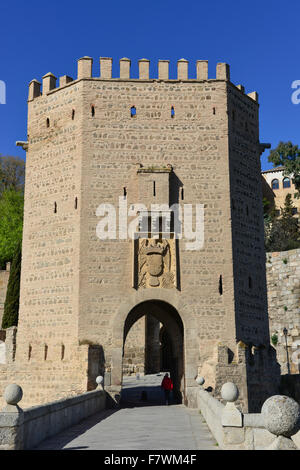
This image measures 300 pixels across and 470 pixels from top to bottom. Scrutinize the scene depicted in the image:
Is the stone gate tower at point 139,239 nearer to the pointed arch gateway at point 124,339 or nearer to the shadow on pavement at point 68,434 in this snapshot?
the pointed arch gateway at point 124,339

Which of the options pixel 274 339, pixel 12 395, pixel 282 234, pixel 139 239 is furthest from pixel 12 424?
pixel 282 234

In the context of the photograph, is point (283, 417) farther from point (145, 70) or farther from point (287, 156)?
point (287, 156)

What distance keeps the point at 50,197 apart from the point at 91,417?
731 cm

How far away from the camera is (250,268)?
54.0ft

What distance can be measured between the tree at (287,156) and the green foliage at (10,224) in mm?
16452

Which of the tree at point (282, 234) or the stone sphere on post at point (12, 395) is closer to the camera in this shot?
the stone sphere on post at point (12, 395)

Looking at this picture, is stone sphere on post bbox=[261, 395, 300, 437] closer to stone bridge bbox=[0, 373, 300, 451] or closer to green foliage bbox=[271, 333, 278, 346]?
stone bridge bbox=[0, 373, 300, 451]

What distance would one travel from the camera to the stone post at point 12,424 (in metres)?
6.28

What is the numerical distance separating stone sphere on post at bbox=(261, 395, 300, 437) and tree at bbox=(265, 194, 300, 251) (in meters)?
30.0

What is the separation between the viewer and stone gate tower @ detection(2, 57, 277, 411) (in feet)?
49.0

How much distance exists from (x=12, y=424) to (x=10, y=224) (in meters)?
29.5

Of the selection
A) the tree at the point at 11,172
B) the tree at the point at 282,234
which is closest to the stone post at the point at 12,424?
the tree at the point at 282,234

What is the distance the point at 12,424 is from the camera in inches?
249
